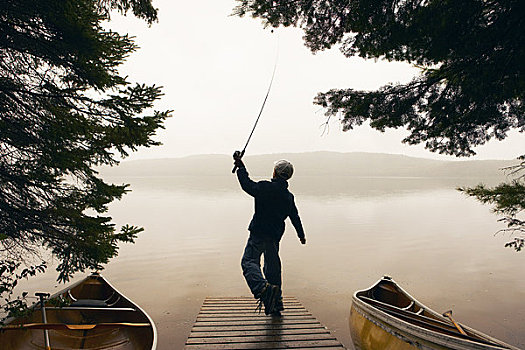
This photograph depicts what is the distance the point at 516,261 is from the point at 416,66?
43.6ft

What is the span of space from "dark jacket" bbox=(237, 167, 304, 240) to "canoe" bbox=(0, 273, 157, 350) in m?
2.13

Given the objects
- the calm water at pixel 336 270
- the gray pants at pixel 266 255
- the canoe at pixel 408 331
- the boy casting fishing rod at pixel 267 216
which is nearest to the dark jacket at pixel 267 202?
the boy casting fishing rod at pixel 267 216

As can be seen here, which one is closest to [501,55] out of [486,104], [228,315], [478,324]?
[486,104]

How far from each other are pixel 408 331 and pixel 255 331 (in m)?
2.04

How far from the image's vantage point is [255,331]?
4.41 meters

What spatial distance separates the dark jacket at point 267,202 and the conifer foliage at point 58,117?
2.14m

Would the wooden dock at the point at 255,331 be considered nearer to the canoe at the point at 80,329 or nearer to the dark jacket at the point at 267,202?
the canoe at the point at 80,329

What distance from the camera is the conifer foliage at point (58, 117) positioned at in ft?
15.6

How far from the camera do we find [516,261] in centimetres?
1393

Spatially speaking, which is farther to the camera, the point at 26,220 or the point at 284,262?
the point at 284,262

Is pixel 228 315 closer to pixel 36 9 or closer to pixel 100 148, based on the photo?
pixel 100 148

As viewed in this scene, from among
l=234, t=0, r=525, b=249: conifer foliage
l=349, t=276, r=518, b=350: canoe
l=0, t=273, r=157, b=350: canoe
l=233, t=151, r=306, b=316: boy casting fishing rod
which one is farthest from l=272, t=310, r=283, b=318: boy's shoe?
l=234, t=0, r=525, b=249: conifer foliage

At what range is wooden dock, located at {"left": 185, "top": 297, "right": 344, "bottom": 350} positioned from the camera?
13.3 ft

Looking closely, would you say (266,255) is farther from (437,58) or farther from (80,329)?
(437,58)
